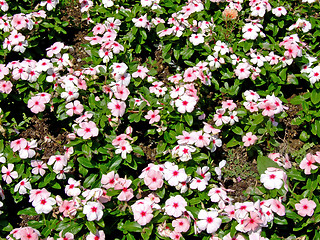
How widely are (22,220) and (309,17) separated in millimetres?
3882

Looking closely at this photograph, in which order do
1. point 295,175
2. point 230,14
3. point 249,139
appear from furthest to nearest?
1. point 230,14
2. point 249,139
3. point 295,175

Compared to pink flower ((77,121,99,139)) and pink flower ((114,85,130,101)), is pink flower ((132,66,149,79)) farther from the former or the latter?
pink flower ((77,121,99,139))

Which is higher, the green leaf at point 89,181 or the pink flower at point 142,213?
the pink flower at point 142,213

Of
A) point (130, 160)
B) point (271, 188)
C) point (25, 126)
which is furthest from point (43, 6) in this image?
point (271, 188)

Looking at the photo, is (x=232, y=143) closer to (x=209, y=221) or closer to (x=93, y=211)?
(x=209, y=221)

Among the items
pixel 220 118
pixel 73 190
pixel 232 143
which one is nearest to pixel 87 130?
pixel 73 190

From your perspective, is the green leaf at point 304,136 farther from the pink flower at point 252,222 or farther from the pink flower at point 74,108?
the pink flower at point 74,108

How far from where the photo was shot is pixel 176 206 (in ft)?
9.70

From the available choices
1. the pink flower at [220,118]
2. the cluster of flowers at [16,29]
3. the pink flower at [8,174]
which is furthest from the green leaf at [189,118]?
the cluster of flowers at [16,29]

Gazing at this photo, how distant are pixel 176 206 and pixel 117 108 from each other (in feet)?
3.50

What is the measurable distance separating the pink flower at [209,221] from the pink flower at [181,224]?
89 mm

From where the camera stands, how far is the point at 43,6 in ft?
14.2

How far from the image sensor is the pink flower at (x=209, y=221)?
2871mm

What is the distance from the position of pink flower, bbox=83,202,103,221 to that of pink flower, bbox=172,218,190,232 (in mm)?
585
